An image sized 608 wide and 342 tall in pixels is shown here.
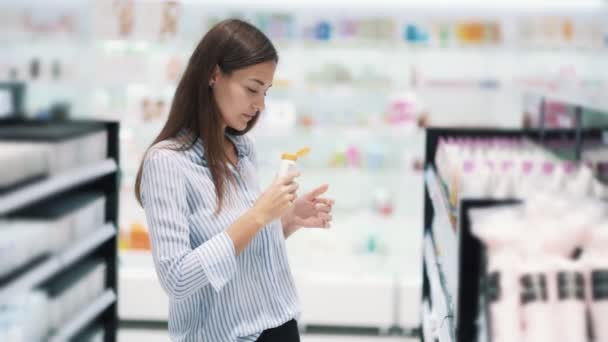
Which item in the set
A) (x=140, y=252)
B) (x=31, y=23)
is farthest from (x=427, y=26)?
(x=31, y=23)

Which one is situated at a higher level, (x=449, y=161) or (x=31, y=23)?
(x=31, y=23)

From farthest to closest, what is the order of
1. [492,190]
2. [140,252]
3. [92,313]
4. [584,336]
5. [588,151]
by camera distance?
[140,252]
[92,313]
[588,151]
[492,190]
[584,336]

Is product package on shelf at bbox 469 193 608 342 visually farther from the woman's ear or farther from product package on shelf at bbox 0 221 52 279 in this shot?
product package on shelf at bbox 0 221 52 279

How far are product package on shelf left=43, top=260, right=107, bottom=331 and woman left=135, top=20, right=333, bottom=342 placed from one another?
779 mm

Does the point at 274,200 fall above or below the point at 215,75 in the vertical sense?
below

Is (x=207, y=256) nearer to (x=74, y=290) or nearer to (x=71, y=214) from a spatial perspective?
(x=71, y=214)

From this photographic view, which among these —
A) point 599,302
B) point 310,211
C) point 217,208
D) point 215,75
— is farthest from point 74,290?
point 599,302

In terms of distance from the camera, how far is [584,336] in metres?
1.16

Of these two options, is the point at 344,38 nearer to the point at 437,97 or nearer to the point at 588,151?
the point at 437,97

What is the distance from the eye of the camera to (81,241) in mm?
2803

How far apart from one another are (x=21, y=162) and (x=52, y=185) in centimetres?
23

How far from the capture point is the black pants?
2023 millimetres

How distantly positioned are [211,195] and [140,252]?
3407 millimetres

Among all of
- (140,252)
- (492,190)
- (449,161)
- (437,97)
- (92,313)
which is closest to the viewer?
(492,190)
